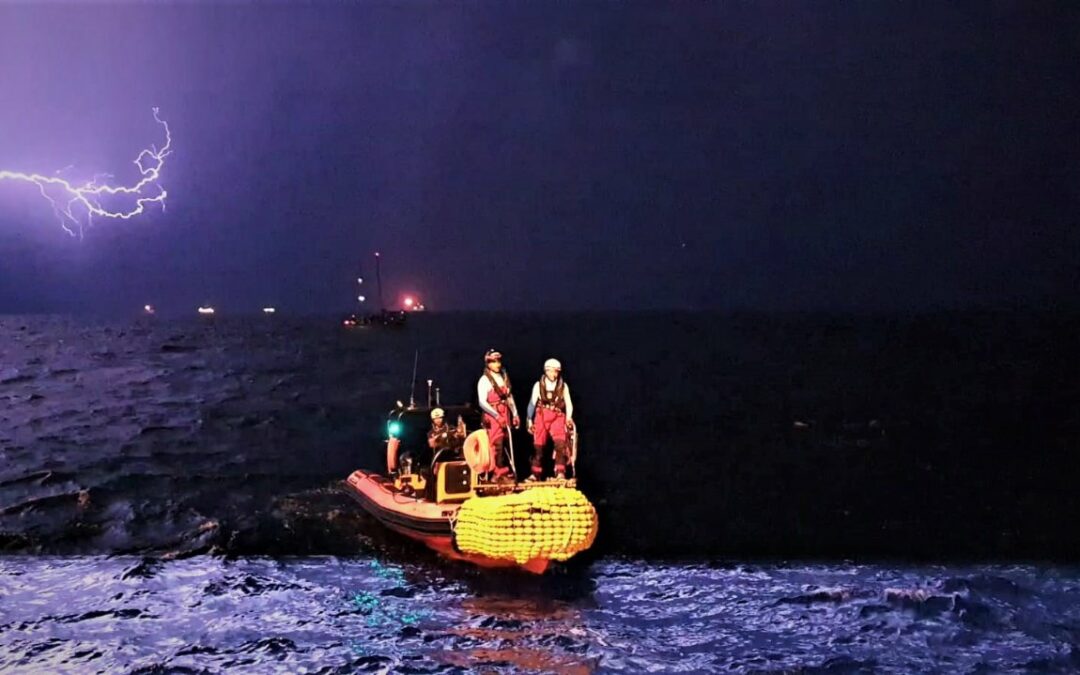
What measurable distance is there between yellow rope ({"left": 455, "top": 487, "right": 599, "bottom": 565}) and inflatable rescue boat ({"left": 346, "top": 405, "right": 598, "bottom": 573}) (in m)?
0.01

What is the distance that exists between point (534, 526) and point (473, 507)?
1.05m

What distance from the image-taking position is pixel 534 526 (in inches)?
452

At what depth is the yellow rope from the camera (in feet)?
37.6

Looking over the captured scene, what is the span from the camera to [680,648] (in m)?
9.37

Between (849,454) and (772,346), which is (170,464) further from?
(772,346)

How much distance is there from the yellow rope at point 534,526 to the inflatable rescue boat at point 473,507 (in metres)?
0.01

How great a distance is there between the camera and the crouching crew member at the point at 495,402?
1280 cm

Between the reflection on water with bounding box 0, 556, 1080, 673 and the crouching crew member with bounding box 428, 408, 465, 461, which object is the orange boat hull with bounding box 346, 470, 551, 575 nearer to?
the reflection on water with bounding box 0, 556, 1080, 673

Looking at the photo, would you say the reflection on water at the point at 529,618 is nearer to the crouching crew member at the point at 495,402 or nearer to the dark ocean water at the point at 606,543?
the dark ocean water at the point at 606,543

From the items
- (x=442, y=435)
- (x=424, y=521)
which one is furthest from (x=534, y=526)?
(x=442, y=435)

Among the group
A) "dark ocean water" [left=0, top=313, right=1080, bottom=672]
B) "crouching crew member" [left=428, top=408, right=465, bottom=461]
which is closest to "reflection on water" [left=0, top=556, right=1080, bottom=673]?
"dark ocean water" [left=0, top=313, right=1080, bottom=672]

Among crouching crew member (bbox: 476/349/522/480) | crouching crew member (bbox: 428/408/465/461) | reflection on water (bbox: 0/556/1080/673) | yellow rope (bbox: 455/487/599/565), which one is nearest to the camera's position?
reflection on water (bbox: 0/556/1080/673)

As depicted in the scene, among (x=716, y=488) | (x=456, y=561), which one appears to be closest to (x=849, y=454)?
(x=716, y=488)

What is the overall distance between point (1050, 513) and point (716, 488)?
24.7 ft
